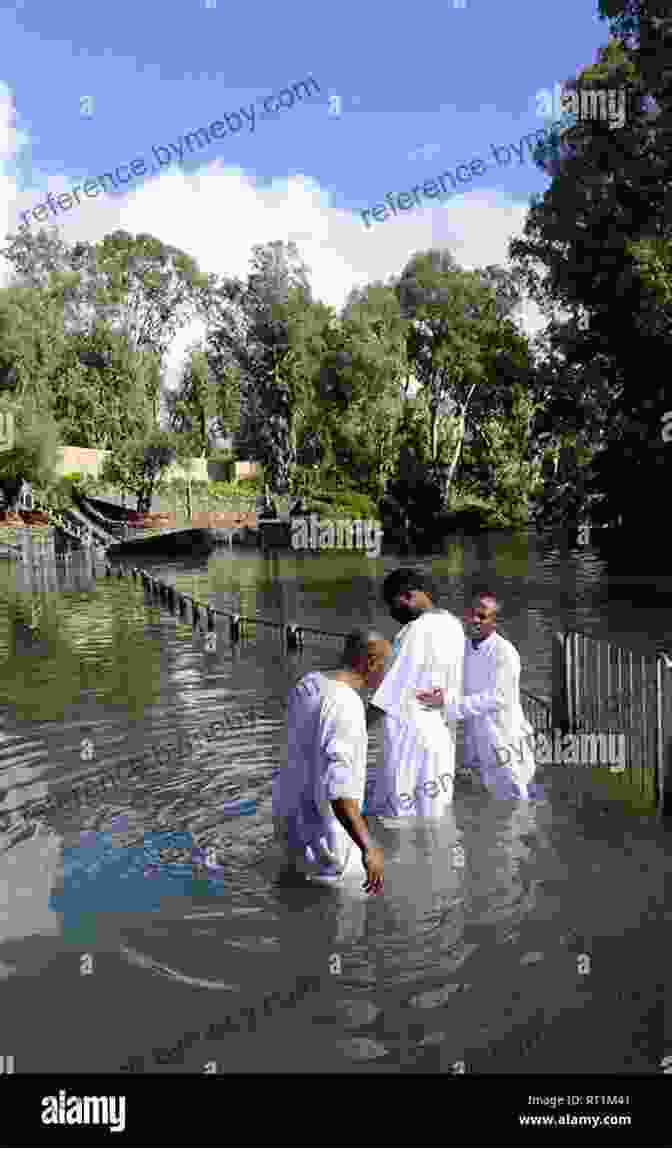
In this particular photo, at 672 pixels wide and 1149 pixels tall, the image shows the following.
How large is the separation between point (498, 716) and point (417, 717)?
1.15m

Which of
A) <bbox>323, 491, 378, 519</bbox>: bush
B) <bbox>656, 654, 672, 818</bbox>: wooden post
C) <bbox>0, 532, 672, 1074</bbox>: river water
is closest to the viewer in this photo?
<bbox>0, 532, 672, 1074</bbox>: river water

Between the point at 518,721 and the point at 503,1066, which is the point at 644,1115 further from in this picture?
the point at 518,721

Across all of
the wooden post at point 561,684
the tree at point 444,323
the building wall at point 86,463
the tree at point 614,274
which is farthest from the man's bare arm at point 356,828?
the tree at point 444,323

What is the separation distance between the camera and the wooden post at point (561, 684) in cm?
1203

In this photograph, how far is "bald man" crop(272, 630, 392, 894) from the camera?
629 cm

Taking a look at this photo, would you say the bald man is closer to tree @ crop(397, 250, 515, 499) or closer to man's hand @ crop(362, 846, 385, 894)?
man's hand @ crop(362, 846, 385, 894)

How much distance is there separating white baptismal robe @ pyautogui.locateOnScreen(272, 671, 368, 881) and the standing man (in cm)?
201

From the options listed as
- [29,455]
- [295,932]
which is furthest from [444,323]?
[295,932]

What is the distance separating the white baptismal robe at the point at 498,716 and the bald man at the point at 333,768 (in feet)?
10.4

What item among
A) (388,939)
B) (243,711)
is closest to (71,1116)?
(388,939)

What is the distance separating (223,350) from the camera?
9212 centimetres

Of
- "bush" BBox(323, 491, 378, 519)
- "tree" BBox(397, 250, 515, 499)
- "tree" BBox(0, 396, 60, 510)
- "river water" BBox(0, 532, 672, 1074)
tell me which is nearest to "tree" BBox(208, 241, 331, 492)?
"tree" BBox(397, 250, 515, 499)

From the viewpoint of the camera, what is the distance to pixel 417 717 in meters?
8.87

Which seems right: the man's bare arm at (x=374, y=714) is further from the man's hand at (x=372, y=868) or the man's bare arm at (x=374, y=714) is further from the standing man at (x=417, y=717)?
the man's hand at (x=372, y=868)
